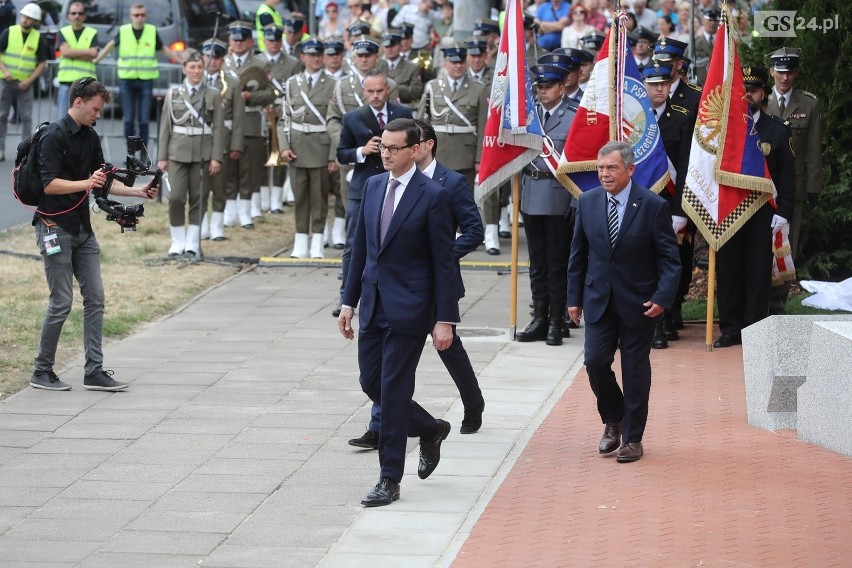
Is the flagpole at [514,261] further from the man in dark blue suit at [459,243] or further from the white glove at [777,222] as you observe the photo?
the man in dark blue suit at [459,243]

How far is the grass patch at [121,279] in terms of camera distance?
1222 centimetres

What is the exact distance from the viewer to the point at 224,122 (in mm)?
16875

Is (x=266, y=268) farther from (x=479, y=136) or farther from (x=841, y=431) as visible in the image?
(x=841, y=431)

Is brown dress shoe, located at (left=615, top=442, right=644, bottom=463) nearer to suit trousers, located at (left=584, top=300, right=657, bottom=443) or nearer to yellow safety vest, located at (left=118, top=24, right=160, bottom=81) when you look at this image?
suit trousers, located at (left=584, top=300, right=657, bottom=443)

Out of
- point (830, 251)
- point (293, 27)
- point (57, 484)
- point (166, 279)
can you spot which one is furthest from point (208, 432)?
point (293, 27)

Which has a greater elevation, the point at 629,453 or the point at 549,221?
the point at 549,221

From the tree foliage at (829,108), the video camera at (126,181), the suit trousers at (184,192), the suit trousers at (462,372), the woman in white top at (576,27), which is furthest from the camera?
the woman in white top at (576,27)

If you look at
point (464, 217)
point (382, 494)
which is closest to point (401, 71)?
point (464, 217)

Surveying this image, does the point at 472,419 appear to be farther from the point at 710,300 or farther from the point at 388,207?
the point at 710,300

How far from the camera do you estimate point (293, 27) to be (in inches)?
805

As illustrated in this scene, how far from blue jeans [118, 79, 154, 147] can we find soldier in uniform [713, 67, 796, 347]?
11.2 meters

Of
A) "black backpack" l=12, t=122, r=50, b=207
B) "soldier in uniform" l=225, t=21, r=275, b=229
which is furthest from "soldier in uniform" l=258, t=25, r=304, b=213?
"black backpack" l=12, t=122, r=50, b=207

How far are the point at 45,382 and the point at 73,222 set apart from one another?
1.18 meters

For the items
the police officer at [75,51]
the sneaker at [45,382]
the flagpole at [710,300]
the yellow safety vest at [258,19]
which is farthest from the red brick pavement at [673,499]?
the yellow safety vest at [258,19]
